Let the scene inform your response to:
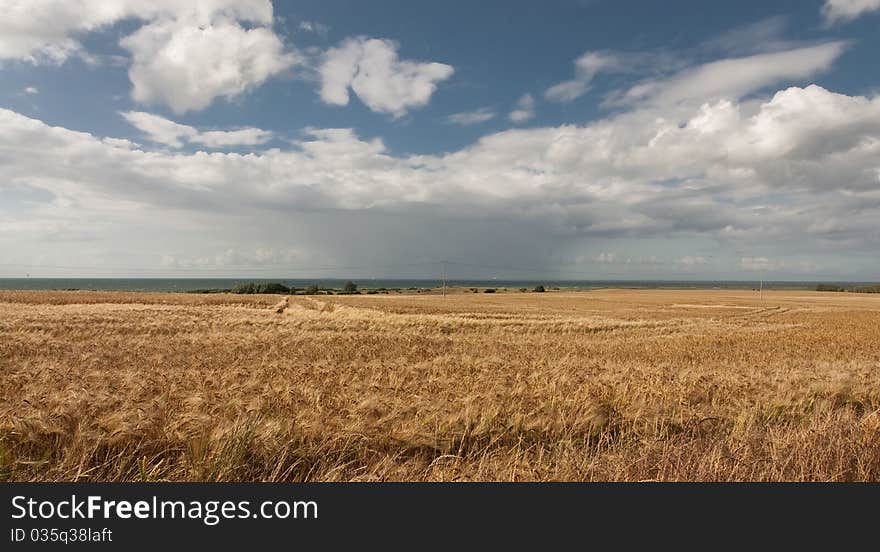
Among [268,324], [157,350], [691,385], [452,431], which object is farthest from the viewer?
[268,324]

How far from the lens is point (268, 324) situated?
3164 centimetres

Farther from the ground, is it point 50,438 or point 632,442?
point 50,438

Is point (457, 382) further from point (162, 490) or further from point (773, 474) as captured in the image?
point (162, 490)

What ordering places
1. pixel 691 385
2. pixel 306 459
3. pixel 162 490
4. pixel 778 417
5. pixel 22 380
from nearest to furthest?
pixel 162 490 → pixel 306 459 → pixel 778 417 → pixel 22 380 → pixel 691 385

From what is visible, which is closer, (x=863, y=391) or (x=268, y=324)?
(x=863, y=391)

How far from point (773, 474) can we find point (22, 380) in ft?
41.6

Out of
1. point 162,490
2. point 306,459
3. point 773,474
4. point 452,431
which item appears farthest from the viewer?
point 452,431

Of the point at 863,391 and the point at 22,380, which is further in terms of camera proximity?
the point at 863,391

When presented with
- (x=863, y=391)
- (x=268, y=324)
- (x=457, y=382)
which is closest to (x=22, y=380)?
(x=457, y=382)

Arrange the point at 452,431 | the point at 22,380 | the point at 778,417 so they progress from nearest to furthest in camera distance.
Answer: the point at 452,431
the point at 778,417
the point at 22,380

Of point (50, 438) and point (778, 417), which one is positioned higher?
point (50, 438)

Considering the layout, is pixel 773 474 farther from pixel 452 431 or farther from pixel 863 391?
pixel 863 391

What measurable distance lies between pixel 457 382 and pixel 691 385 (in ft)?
16.9

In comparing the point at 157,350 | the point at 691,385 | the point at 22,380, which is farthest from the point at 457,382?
the point at 157,350
